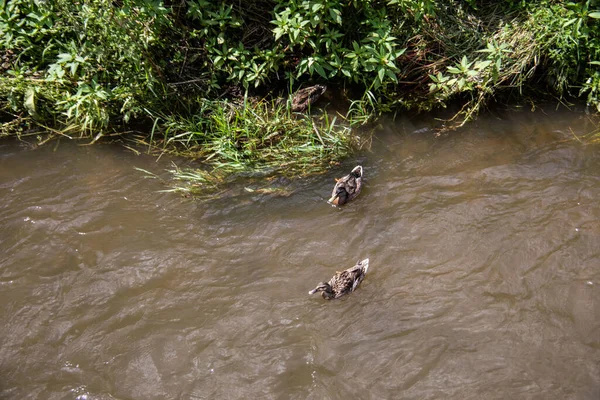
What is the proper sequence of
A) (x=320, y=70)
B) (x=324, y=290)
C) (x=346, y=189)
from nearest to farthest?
(x=324, y=290), (x=346, y=189), (x=320, y=70)

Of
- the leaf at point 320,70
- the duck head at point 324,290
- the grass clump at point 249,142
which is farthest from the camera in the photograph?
the leaf at point 320,70

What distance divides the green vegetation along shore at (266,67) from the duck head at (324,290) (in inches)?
75.9

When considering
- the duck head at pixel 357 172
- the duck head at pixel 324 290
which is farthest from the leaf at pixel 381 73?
the duck head at pixel 324 290

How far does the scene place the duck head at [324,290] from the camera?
4.07m

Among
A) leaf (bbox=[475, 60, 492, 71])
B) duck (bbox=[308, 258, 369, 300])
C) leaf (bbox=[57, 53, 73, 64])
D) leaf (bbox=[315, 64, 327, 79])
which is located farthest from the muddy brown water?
leaf (bbox=[57, 53, 73, 64])

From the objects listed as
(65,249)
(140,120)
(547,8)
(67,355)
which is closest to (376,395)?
(67,355)

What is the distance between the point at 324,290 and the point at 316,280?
33 centimetres

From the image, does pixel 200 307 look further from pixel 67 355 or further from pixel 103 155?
pixel 103 155

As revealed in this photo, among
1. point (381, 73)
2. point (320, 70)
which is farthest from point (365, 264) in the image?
point (320, 70)

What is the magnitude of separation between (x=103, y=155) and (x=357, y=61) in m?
3.29

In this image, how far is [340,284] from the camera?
4121 millimetres

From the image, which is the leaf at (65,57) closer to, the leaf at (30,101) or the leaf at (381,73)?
the leaf at (30,101)

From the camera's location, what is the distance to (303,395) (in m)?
3.55

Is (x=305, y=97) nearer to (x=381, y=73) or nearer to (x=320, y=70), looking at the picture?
(x=320, y=70)
